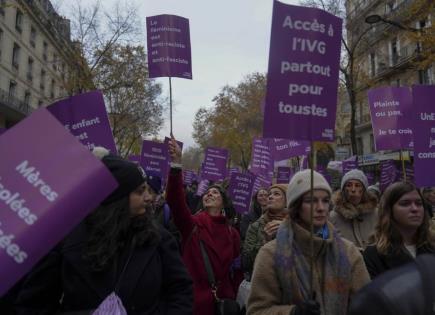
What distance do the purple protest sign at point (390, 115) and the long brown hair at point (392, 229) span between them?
11.4ft

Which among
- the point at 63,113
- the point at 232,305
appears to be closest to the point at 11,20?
the point at 63,113

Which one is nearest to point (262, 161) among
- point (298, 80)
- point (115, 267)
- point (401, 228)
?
point (401, 228)

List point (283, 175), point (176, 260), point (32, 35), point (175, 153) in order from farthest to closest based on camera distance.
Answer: point (32, 35), point (283, 175), point (175, 153), point (176, 260)

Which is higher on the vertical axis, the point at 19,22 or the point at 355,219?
the point at 19,22

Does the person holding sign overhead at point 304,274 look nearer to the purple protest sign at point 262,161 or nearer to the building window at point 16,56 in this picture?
the purple protest sign at point 262,161

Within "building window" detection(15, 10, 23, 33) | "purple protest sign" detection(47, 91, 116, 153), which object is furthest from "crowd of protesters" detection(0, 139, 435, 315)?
"building window" detection(15, 10, 23, 33)

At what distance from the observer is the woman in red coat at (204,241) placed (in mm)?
3939

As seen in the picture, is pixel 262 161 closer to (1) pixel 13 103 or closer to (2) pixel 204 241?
(2) pixel 204 241

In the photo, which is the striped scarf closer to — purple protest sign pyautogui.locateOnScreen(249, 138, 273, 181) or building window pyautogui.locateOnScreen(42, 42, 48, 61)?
purple protest sign pyautogui.locateOnScreen(249, 138, 273, 181)

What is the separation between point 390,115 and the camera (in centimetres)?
675

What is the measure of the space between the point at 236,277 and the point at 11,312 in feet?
7.95

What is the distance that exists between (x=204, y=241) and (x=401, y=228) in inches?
68.5

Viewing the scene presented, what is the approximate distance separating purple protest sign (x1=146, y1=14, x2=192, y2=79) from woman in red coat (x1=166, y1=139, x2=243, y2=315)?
195cm

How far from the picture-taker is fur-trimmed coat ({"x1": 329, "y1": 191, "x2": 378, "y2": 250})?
14.3 feet
